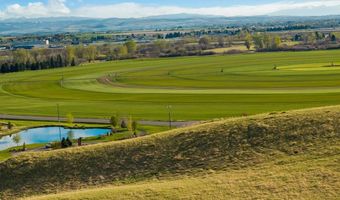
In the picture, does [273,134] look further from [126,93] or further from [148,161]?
[126,93]

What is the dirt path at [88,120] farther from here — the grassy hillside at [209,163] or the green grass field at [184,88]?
the grassy hillside at [209,163]

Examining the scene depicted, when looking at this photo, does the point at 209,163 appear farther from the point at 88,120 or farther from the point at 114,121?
the point at 88,120

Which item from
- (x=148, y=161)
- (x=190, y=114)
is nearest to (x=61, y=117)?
(x=190, y=114)

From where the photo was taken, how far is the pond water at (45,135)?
68.2 metres

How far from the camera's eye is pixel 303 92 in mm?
90688

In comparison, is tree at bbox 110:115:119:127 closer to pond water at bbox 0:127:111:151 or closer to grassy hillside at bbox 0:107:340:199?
pond water at bbox 0:127:111:151

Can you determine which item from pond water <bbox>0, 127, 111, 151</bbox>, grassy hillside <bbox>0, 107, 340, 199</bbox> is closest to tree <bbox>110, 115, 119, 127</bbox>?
pond water <bbox>0, 127, 111, 151</bbox>

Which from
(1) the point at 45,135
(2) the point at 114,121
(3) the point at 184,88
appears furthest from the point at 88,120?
(3) the point at 184,88

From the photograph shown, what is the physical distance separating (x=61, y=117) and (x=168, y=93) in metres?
25.9

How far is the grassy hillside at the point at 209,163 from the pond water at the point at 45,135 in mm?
A: 31339

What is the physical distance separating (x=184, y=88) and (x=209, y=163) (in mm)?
77117

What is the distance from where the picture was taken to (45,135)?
237ft

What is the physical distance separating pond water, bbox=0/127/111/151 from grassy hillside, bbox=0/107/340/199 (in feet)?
103

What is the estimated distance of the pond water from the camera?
68188mm
